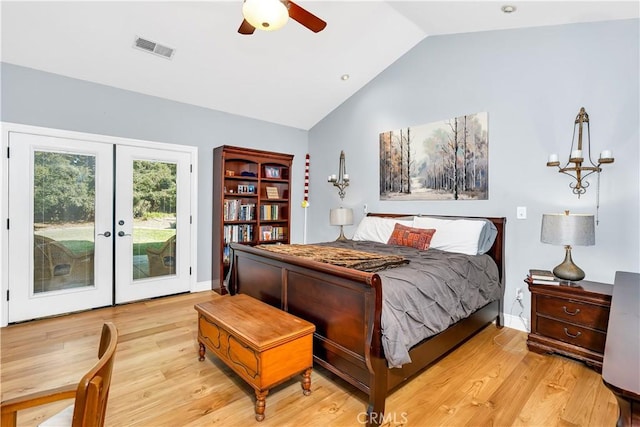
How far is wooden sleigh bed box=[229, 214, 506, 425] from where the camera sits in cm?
176

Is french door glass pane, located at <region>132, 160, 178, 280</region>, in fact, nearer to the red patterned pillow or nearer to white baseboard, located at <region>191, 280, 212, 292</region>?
white baseboard, located at <region>191, 280, 212, 292</region>

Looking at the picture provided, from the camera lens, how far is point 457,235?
3184mm

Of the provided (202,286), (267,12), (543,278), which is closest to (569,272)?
(543,278)

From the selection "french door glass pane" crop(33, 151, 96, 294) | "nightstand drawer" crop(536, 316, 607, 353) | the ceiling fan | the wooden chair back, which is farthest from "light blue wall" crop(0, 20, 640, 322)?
the wooden chair back

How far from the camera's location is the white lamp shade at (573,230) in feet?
7.80

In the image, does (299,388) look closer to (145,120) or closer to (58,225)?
(58,225)

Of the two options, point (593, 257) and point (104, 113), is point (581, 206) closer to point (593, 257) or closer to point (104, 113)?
point (593, 257)

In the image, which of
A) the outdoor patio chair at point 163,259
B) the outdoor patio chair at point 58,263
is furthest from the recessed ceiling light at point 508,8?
the outdoor patio chair at point 58,263

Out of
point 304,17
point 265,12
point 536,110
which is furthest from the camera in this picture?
point 536,110

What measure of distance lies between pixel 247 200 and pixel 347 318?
10.4ft

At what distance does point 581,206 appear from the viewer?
2.77 meters

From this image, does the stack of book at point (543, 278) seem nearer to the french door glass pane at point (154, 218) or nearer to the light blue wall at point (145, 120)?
the light blue wall at point (145, 120)

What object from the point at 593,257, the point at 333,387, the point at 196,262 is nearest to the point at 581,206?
the point at 593,257

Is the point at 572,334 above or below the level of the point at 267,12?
below
